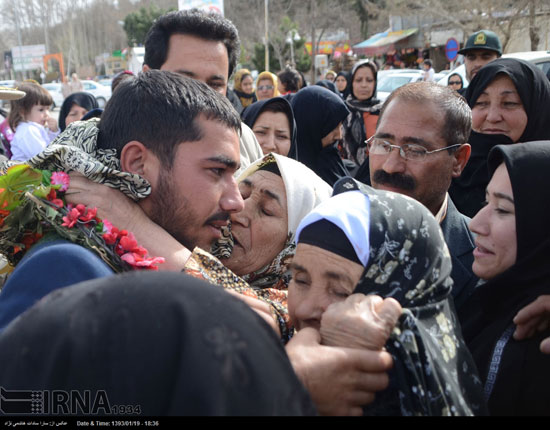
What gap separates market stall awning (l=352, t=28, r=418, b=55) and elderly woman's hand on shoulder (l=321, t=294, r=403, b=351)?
39.1 meters

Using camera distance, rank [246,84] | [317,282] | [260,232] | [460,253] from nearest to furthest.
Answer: [317,282] < [260,232] < [460,253] < [246,84]

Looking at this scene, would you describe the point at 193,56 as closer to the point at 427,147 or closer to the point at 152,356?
the point at 427,147

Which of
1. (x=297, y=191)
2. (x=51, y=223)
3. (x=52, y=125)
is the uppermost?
(x=51, y=223)

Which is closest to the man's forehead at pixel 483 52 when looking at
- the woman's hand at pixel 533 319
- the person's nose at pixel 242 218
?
the person's nose at pixel 242 218

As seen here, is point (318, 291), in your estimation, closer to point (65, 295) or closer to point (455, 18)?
point (65, 295)

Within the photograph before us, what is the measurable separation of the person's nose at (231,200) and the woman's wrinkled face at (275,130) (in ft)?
8.62

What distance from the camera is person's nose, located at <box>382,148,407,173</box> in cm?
276

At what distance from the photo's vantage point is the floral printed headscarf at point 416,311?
1.35 meters

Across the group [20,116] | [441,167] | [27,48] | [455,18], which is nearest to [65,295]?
[441,167]

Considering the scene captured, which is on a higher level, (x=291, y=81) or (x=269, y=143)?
(x=291, y=81)

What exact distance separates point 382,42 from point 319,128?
3599 centimetres

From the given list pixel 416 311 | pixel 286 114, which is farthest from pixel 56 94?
pixel 416 311

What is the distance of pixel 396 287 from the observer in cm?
151

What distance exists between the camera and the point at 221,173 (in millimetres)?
1875
